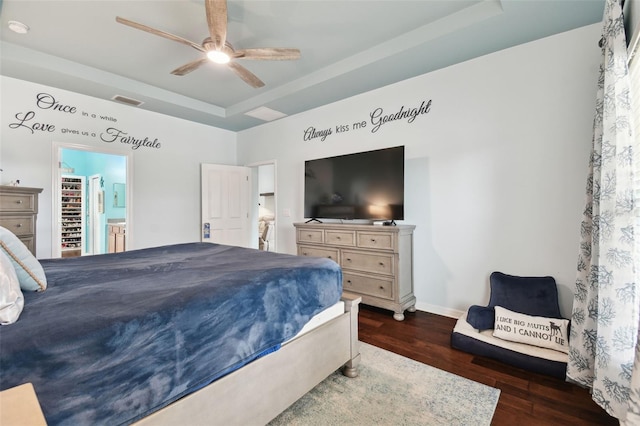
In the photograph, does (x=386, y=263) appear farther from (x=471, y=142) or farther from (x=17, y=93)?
(x=17, y=93)

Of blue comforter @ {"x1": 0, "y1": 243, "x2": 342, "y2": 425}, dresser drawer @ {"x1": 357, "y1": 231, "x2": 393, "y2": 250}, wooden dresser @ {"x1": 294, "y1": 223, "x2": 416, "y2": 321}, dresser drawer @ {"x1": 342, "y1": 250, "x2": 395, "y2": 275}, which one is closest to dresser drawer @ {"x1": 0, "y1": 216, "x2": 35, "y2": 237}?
blue comforter @ {"x1": 0, "y1": 243, "x2": 342, "y2": 425}

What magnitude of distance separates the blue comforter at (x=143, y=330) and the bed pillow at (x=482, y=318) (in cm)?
145

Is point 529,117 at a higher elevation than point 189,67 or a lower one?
lower

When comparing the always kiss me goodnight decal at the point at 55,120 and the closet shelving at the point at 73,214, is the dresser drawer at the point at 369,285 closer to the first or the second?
the always kiss me goodnight decal at the point at 55,120

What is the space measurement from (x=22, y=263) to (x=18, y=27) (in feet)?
8.64

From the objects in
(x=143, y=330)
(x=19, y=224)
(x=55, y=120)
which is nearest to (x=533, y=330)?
(x=143, y=330)

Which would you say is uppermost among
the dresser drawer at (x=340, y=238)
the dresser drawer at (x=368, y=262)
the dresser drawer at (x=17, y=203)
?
the dresser drawer at (x=17, y=203)

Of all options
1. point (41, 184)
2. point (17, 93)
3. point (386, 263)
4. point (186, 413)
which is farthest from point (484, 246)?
point (17, 93)

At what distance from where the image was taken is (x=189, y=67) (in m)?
2.59

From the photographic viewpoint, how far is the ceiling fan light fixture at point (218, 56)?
90.3 inches

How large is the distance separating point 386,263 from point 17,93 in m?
4.60

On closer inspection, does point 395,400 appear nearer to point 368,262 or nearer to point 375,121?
point 368,262

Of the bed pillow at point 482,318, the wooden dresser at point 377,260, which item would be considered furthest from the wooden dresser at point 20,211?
the bed pillow at point 482,318

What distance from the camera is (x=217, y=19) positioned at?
1967mm
